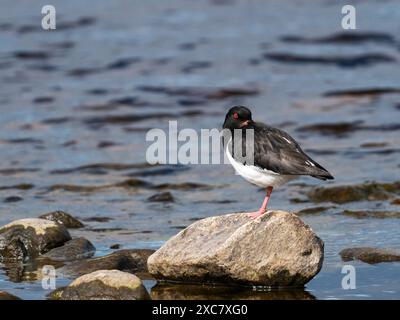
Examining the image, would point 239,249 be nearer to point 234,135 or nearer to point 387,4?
point 234,135

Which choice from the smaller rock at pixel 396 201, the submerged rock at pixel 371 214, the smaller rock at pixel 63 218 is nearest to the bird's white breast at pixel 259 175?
the submerged rock at pixel 371 214

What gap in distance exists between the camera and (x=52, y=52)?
23641mm

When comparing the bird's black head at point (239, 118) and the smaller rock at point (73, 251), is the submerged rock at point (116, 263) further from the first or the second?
the bird's black head at point (239, 118)

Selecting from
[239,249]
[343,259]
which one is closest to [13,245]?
[239,249]

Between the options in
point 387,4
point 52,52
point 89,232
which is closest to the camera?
point 89,232

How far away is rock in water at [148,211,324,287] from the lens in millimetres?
8527

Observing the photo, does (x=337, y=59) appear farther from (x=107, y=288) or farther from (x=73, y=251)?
(x=107, y=288)

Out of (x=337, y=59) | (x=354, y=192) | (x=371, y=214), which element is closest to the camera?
(x=371, y=214)

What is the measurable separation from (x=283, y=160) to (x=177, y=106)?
10936 mm

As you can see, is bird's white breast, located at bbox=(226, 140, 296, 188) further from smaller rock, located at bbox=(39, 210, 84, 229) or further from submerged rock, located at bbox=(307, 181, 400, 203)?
submerged rock, located at bbox=(307, 181, 400, 203)

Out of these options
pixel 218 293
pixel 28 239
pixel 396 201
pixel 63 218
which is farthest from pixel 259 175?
pixel 396 201

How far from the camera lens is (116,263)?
9344 millimetres

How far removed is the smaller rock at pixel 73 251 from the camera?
392 inches

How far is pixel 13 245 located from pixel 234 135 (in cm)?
274
